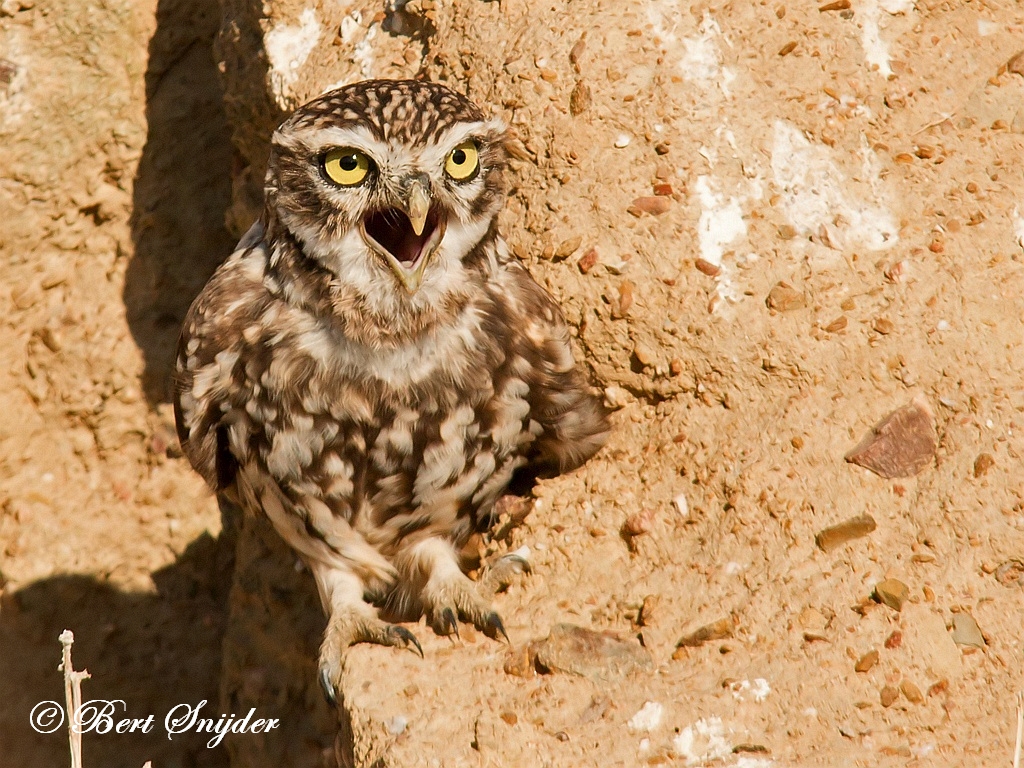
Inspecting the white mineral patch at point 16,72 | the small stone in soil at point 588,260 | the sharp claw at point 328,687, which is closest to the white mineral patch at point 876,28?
the small stone in soil at point 588,260

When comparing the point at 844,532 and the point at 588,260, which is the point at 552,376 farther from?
the point at 844,532

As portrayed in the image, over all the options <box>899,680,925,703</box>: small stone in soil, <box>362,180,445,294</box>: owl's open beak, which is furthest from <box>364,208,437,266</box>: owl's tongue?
<box>899,680,925,703</box>: small stone in soil

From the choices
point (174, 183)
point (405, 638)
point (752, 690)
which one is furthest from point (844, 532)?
point (174, 183)

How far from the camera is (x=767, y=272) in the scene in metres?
2.79

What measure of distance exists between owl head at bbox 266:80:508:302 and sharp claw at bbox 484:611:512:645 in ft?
2.39

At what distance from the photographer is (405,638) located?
2.76 meters

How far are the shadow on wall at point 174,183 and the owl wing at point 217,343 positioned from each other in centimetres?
132

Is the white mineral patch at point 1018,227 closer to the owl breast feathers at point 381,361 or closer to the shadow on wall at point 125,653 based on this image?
the owl breast feathers at point 381,361

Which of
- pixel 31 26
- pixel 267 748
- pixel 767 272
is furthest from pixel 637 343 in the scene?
pixel 31 26

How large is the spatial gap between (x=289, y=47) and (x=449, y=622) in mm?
1643

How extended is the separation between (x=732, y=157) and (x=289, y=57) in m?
1.28

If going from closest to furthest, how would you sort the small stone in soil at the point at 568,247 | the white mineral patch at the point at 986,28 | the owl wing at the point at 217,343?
the owl wing at the point at 217,343 < the small stone in soil at the point at 568,247 < the white mineral patch at the point at 986,28

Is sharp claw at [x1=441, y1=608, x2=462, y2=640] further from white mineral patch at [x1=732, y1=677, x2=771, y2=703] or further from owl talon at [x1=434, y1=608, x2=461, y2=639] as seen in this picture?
white mineral patch at [x1=732, y1=677, x2=771, y2=703]

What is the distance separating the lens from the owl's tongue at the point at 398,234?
2596 mm
